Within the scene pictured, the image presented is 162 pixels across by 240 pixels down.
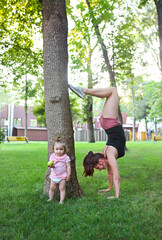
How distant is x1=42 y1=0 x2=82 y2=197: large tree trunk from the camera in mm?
4512

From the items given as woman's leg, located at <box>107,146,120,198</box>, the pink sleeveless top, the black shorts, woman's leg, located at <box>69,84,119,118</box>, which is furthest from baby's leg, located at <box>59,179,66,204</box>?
woman's leg, located at <box>69,84,119,118</box>

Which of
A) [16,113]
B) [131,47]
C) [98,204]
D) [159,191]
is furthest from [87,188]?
[16,113]

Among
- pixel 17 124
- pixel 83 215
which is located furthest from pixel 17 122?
pixel 83 215

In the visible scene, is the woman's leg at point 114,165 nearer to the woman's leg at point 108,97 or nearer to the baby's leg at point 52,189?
the woman's leg at point 108,97

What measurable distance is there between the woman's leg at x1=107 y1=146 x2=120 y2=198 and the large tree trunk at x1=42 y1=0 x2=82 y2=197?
2.38ft

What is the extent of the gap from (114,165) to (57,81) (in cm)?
200

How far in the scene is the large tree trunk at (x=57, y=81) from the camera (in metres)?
4.51

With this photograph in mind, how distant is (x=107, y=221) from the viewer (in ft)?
10.9

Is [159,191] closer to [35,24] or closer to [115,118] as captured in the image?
[115,118]

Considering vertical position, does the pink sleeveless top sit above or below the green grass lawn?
above

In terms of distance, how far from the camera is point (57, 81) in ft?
14.9

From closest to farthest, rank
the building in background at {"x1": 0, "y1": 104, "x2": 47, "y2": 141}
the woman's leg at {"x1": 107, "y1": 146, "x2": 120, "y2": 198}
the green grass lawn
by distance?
the green grass lawn < the woman's leg at {"x1": 107, "y1": 146, "x2": 120, "y2": 198} < the building in background at {"x1": 0, "y1": 104, "x2": 47, "y2": 141}

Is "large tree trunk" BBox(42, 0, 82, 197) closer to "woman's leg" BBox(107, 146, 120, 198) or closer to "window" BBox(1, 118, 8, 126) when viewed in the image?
"woman's leg" BBox(107, 146, 120, 198)

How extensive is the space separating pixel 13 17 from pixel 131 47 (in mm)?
8146
